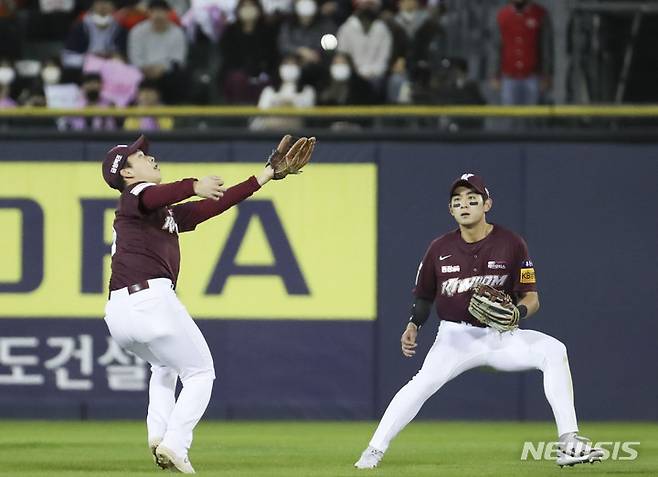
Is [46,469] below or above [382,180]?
below

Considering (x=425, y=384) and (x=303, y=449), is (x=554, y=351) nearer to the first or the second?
(x=425, y=384)

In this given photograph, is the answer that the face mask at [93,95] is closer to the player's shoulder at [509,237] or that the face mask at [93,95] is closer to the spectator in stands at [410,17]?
the spectator in stands at [410,17]

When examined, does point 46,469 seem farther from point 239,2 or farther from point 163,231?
point 239,2

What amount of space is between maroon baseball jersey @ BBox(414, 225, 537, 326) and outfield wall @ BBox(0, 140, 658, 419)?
4.30 meters

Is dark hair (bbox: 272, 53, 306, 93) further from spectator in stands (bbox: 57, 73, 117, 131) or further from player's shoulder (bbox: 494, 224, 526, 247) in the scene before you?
player's shoulder (bbox: 494, 224, 526, 247)

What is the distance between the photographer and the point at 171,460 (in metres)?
8.84

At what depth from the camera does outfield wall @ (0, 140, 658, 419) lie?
1409cm

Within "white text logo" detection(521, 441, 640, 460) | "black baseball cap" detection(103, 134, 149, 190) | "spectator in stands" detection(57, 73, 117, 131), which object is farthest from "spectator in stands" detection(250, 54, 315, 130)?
"black baseball cap" detection(103, 134, 149, 190)

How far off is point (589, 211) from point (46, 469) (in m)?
6.41

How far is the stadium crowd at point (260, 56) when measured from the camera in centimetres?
1567

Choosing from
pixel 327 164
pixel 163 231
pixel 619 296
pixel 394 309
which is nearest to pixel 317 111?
pixel 327 164

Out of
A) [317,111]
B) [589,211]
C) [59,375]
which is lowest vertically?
[59,375]

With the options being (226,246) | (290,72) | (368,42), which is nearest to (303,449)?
(226,246)

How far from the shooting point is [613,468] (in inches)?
372
